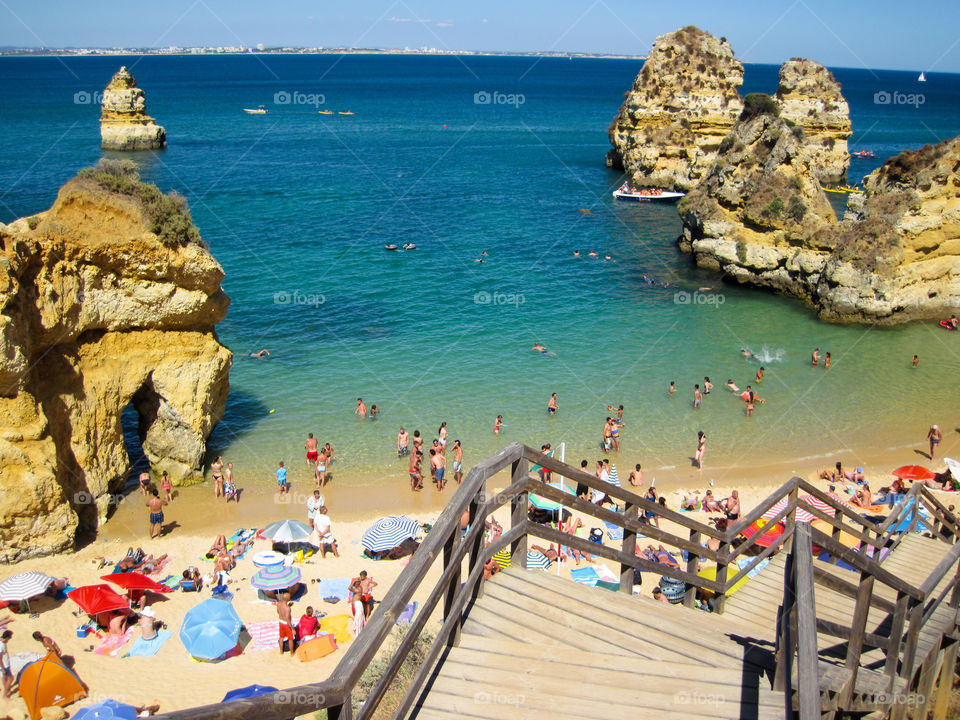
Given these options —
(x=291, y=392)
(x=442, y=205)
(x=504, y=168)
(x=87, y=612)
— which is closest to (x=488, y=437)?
(x=291, y=392)

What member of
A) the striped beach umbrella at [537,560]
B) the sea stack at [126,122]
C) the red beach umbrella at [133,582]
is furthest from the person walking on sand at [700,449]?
the sea stack at [126,122]

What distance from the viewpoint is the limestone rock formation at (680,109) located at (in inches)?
2379

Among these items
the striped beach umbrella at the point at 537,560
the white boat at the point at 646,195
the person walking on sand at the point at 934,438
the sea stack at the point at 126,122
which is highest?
the sea stack at the point at 126,122

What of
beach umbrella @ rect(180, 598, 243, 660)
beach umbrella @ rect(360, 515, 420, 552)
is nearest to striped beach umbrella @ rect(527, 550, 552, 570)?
beach umbrella @ rect(360, 515, 420, 552)

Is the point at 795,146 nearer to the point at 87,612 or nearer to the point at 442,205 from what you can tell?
the point at 442,205

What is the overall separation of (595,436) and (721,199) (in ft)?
69.7

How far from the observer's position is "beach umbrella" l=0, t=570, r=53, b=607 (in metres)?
13.7

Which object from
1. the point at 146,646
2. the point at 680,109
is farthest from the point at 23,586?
the point at 680,109

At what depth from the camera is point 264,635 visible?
540 inches

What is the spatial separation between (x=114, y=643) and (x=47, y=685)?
1.90 m

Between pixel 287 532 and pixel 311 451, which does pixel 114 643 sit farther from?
pixel 311 451

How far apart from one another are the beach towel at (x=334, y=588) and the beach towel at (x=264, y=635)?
1.10 metres

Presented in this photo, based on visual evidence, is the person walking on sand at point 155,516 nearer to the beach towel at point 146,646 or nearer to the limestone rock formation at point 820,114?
the beach towel at point 146,646

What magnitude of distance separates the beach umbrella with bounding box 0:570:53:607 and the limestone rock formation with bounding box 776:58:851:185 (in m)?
65.7
